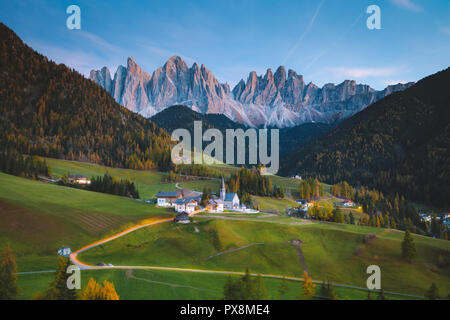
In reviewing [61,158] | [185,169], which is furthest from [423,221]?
[61,158]

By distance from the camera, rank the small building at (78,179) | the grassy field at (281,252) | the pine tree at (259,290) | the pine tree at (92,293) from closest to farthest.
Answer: the pine tree at (92,293) → the pine tree at (259,290) → the grassy field at (281,252) → the small building at (78,179)

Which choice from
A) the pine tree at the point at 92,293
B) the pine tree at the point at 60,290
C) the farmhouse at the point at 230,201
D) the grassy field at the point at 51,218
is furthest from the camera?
the farmhouse at the point at 230,201

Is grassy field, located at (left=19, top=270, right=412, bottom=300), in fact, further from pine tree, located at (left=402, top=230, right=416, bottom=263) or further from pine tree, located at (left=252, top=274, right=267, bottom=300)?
pine tree, located at (left=402, top=230, right=416, bottom=263)

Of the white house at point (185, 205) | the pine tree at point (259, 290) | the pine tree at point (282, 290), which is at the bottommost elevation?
Answer: the pine tree at point (282, 290)

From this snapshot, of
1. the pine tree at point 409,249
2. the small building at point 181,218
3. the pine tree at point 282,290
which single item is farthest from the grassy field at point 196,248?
the small building at point 181,218

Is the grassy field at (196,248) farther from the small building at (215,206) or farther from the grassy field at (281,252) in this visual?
the small building at (215,206)

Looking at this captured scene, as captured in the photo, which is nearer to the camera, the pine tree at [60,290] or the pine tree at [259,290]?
the pine tree at [60,290]

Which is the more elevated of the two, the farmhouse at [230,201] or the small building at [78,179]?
the small building at [78,179]
